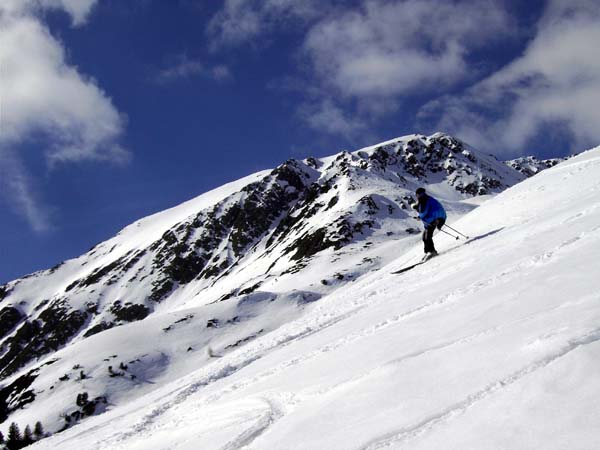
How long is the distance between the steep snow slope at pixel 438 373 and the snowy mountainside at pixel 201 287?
1336 inches

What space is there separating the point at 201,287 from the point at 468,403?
155 m

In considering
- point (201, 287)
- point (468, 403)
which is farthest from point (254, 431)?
Answer: point (201, 287)

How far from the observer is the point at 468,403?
5.92 m

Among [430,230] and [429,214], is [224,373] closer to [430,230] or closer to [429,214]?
[430,230]

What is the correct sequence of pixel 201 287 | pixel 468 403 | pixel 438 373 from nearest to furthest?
1. pixel 468 403
2. pixel 438 373
3. pixel 201 287

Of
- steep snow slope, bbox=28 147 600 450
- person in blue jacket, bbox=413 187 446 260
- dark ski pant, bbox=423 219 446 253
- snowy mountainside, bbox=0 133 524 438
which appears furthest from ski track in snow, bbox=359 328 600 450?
snowy mountainside, bbox=0 133 524 438

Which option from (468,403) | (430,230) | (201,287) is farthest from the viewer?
(201,287)

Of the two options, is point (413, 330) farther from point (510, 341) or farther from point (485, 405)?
point (485, 405)

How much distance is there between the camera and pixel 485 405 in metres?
5.72

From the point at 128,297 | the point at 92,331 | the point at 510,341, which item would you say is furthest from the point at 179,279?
the point at 510,341

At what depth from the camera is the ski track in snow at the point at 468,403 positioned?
18.8 ft

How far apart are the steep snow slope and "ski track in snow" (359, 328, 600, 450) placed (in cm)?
2

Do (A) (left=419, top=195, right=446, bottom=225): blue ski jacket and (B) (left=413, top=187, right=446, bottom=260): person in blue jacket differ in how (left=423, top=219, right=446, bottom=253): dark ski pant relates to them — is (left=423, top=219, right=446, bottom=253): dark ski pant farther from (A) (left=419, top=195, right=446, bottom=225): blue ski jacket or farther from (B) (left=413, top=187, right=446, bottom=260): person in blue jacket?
(A) (left=419, top=195, right=446, bottom=225): blue ski jacket

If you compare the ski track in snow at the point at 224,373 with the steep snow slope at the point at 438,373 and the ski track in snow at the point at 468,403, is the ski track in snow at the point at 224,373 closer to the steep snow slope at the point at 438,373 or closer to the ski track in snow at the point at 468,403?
the steep snow slope at the point at 438,373
